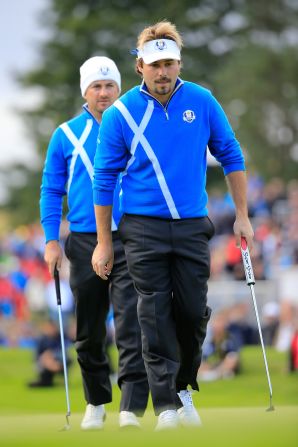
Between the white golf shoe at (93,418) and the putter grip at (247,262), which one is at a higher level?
the putter grip at (247,262)

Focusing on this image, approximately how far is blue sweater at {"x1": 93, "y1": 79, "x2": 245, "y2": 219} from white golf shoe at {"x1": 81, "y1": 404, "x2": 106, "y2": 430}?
1660 mm

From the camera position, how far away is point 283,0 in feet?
148

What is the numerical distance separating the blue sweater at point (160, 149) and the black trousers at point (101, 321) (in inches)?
38.8

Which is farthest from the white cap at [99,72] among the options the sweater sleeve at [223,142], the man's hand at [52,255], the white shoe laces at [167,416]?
the white shoe laces at [167,416]

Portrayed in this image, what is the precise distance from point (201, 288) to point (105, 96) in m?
2.03

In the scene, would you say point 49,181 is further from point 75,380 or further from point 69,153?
point 75,380

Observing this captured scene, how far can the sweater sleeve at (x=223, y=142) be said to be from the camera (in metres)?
7.84

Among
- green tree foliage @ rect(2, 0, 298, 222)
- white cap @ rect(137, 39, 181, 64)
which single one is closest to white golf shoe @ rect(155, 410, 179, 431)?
white cap @ rect(137, 39, 181, 64)

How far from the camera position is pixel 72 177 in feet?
29.5

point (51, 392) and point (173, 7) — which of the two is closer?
A: point (51, 392)

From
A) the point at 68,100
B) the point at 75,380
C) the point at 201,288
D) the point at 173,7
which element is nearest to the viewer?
the point at 201,288

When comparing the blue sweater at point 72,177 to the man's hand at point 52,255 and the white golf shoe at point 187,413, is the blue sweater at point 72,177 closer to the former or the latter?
the man's hand at point 52,255

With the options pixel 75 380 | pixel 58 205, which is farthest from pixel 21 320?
pixel 58 205

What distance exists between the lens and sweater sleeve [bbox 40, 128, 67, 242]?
911 centimetres
